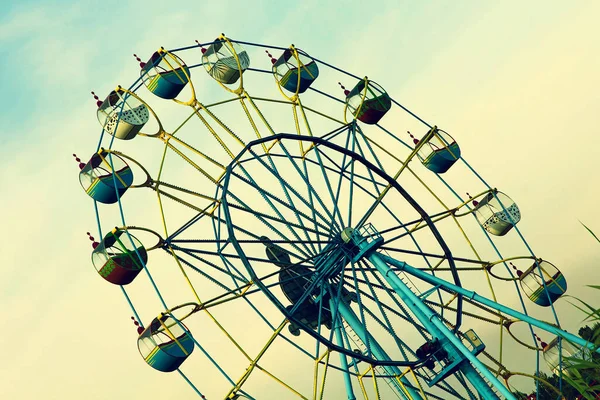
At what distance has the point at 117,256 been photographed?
58.7 feet

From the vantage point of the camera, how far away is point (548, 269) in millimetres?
21906

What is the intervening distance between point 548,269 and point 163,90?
39.2 feet

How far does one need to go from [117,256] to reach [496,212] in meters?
10.7

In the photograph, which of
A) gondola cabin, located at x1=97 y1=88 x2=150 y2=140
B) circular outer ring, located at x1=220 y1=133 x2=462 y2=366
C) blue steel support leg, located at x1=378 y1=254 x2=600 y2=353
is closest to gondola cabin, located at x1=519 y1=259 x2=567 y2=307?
circular outer ring, located at x1=220 y1=133 x2=462 y2=366

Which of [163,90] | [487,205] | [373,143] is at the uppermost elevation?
[163,90]

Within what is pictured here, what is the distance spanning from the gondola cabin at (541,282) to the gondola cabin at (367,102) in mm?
6216

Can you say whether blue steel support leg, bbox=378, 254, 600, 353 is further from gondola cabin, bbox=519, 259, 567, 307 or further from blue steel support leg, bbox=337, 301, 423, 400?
gondola cabin, bbox=519, 259, 567, 307

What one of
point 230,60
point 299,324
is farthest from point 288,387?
point 230,60

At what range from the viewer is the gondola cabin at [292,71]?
21.6 meters

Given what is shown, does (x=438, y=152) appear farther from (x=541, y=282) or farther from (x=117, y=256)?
(x=117, y=256)

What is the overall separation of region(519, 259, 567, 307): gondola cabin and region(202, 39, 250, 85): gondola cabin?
998cm

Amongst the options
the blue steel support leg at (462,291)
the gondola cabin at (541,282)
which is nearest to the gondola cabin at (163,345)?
the blue steel support leg at (462,291)

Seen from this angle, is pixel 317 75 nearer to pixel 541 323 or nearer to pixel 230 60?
pixel 230 60

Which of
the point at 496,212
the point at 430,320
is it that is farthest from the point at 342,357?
the point at 496,212
